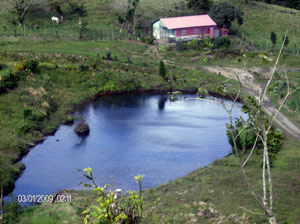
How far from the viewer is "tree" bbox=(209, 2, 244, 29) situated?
70875 mm

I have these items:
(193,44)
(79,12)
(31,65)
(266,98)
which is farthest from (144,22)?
(266,98)

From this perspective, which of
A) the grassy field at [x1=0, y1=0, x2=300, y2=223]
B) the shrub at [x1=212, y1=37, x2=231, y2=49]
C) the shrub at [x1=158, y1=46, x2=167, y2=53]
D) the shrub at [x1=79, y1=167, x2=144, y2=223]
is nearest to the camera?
the shrub at [x1=79, y1=167, x2=144, y2=223]

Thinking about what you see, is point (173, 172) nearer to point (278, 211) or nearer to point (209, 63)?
point (278, 211)

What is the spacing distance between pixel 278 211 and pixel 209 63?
41431 mm

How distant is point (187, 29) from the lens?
2739 inches

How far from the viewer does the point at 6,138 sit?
37.8 meters

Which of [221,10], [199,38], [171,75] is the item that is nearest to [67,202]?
[171,75]

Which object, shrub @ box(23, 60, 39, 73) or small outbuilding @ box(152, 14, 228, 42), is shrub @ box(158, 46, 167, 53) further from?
shrub @ box(23, 60, 39, 73)

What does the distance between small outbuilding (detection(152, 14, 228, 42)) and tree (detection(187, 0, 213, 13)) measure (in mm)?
6595

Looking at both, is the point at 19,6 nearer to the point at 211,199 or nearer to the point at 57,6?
the point at 57,6

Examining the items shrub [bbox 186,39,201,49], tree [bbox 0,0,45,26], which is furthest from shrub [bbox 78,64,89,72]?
tree [bbox 0,0,45,26]

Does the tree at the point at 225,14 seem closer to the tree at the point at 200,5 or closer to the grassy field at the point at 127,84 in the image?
the grassy field at the point at 127,84

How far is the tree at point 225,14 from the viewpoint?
2790 inches

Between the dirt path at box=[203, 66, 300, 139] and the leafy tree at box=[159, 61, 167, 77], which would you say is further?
the leafy tree at box=[159, 61, 167, 77]
